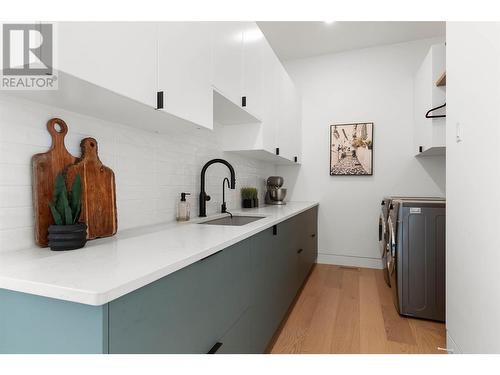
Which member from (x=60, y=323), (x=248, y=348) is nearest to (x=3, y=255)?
(x=60, y=323)

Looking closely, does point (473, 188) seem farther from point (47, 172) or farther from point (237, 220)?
point (47, 172)

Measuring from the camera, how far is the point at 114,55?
97cm

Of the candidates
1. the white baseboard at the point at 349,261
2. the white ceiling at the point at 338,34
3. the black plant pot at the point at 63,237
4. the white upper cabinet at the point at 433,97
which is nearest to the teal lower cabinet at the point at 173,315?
the black plant pot at the point at 63,237

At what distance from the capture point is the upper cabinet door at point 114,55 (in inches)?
32.6

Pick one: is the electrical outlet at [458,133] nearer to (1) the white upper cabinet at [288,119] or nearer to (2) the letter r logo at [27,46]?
(1) the white upper cabinet at [288,119]

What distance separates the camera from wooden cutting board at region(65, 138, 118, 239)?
3.89 ft

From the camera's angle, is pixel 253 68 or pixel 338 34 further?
pixel 338 34

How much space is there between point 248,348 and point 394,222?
159 centimetres

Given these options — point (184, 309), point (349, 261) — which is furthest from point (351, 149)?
point (184, 309)

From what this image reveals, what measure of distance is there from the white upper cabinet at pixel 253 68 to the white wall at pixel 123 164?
0.43 meters

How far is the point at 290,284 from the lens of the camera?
2.32m

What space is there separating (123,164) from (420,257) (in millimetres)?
2209

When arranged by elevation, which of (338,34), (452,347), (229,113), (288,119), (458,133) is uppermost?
(338,34)
